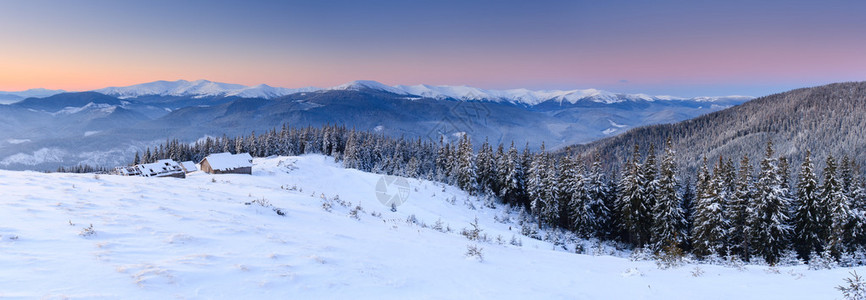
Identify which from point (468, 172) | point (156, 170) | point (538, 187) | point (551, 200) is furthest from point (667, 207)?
point (156, 170)

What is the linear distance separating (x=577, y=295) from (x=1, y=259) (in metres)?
9.71

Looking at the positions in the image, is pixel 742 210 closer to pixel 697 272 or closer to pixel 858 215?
pixel 858 215

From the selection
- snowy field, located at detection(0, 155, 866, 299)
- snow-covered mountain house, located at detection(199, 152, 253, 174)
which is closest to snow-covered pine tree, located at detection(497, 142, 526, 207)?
snowy field, located at detection(0, 155, 866, 299)

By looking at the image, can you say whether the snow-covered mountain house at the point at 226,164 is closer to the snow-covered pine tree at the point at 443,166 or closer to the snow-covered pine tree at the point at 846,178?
the snow-covered pine tree at the point at 443,166

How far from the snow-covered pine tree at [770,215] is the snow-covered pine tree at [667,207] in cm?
568

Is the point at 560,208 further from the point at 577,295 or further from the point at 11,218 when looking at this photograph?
the point at 11,218

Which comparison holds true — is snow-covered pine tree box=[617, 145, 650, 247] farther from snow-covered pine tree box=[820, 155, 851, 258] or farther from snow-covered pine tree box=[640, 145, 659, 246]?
snow-covered pine tree box=[820, 155, 851, 258]

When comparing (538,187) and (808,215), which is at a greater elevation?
(808,215)

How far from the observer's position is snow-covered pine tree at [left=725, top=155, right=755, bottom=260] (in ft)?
95.4

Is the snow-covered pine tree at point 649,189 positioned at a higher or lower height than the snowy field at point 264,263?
lower

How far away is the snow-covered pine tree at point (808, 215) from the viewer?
28859mm

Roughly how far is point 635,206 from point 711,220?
7261 mm

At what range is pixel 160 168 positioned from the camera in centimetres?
5834

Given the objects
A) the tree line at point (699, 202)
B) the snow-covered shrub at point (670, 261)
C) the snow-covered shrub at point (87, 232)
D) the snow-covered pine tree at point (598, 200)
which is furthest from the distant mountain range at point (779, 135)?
the snow-covered shrub at point (87, 232)
